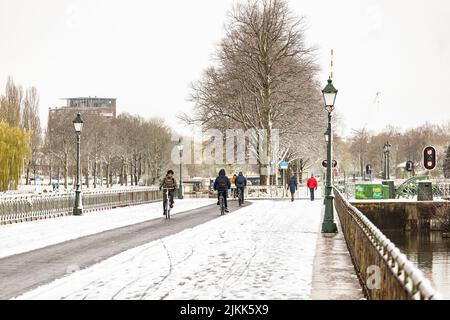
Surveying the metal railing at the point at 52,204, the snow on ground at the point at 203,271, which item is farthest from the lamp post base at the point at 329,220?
the metal railing at the point at 52,204

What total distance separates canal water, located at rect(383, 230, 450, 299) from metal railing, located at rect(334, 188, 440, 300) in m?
8.83

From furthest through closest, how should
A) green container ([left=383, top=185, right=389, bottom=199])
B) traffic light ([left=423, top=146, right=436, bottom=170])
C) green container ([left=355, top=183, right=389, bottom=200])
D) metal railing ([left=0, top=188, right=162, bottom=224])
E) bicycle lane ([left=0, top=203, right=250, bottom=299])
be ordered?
1. green container ([left=383, top=185, right=389, bottom=199])
2. green container ([left=355, top=183, right=389, bottom=200])
3. traffic light ([left=423, top=146, right=436, bottom=170])
4. metal railing ([left=0, top=188, right=162, bottom=224])
5. bicycle lane ([left=0, top=203, right=250, bottom=299])

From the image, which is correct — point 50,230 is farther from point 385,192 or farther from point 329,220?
point 385,192

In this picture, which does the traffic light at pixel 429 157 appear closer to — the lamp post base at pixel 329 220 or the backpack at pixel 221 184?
the backpack at pixel 221 184

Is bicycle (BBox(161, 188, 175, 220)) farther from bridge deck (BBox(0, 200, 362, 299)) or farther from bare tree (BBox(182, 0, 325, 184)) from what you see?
bare tree (BBox(182, 0, 325, 184))

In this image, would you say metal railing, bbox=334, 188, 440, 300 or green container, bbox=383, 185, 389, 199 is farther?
green container, bbox=383, 185, 389, 199

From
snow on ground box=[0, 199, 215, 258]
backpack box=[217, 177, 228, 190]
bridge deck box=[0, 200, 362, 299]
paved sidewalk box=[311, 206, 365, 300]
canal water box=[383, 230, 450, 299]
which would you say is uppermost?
backpack box=[217, 177, 228, 190]

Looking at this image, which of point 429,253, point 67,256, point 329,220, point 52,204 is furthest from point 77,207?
point 429,253

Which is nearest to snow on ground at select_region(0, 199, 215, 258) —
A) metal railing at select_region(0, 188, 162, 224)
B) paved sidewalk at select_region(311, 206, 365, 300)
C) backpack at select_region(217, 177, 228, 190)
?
metal railing at select_region(0, 188, 162, 224)

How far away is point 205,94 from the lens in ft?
176

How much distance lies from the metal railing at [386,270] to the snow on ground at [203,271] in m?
0.92

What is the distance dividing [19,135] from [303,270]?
5161 centimetres

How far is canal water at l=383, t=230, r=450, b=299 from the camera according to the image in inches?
914
